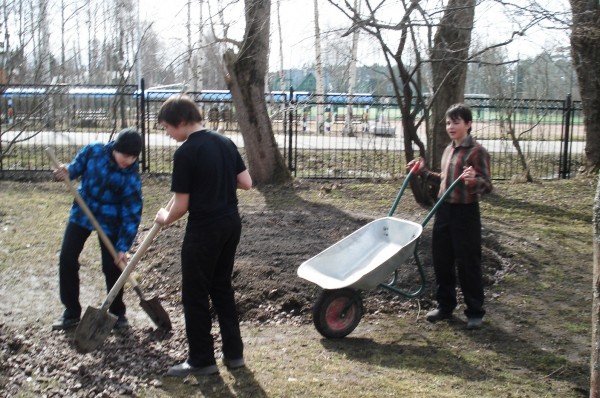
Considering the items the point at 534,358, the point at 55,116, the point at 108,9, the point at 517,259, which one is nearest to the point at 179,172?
the point at 534,358

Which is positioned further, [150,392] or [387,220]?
[387,220]

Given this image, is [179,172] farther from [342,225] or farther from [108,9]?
[108,9]

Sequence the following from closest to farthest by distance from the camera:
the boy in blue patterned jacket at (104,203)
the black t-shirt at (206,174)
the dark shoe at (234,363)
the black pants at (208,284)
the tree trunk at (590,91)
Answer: the black t-shirt at (206,174), the black pants at (208,284), the dark shoe at (234,363), the boy in blue patterned jacket at (104,203), the tree trunk at (590,91)

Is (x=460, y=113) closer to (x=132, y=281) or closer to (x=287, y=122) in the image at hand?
(x=132, y=281)

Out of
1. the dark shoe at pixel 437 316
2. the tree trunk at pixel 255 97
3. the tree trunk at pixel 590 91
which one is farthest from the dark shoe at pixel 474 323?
the tree trunk at pixel 590 91

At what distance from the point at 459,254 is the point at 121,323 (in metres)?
2.56

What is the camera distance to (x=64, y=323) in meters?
5.14

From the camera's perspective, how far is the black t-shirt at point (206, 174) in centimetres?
397

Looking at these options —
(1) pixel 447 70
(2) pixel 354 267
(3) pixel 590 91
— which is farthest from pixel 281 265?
(3) pixel 590 91

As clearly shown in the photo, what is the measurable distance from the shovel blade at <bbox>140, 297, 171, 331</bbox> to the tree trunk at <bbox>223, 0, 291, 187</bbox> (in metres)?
6.11

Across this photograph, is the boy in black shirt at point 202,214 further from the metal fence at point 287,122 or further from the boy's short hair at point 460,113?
the metal fence at point 287,122

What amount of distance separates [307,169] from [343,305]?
8834 mm

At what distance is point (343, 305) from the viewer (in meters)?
5.05

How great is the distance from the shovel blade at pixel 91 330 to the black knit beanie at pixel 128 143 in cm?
108
